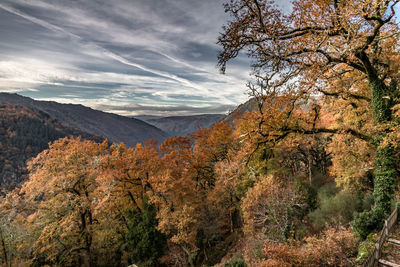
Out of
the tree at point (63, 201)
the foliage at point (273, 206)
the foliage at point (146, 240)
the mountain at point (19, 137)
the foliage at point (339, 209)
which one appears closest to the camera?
the foliage at point (339, 209)

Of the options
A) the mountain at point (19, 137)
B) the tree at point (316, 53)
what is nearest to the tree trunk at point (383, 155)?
the tree at point (316, 53)

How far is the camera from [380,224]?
8406mm

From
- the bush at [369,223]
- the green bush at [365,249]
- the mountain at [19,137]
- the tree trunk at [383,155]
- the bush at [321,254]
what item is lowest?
the mountain at [19,137]

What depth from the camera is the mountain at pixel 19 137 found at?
97.8m

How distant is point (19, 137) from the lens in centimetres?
13388

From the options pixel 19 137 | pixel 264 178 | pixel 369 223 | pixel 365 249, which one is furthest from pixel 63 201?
pixel 19 137

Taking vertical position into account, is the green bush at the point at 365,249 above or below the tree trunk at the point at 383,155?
below

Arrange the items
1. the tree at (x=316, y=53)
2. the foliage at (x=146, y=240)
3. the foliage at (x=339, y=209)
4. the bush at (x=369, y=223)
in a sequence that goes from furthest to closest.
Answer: the foliage at (x=146, y=240) < the foliage at (x=339, y=209) < the bush at (x=369, y=223) < the tree at (x=316, y=53)

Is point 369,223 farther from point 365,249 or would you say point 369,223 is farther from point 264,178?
point 264,178

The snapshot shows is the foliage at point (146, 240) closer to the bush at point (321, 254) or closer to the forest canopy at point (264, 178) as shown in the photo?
the forest canopy at point (264, 178)

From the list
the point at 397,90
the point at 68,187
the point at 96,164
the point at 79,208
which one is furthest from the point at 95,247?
the point at 397,90

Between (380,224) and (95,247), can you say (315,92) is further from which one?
(95,247)

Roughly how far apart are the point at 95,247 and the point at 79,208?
454cm

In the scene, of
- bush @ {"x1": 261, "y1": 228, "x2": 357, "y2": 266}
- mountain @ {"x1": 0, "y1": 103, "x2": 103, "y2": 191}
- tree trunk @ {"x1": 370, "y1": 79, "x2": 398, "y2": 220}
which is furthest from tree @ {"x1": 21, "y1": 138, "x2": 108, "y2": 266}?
mountain @ {"x1": 0, "y1": 103, "x2": 103, "y2": 191}
